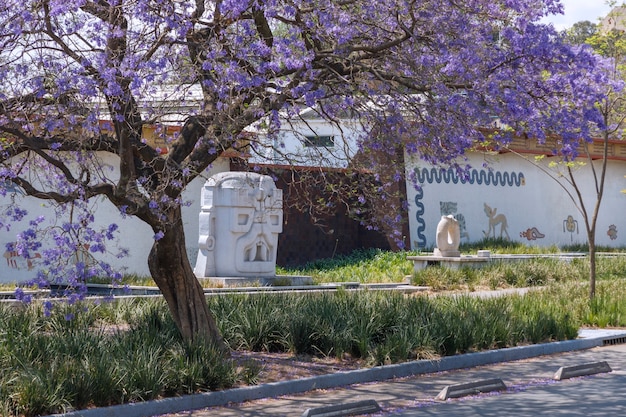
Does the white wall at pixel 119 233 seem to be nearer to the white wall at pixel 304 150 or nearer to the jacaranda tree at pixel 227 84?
the white wall at pixel 304 150

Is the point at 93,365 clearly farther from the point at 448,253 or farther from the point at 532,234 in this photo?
the point at 532,234

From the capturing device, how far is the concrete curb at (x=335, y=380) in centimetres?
991

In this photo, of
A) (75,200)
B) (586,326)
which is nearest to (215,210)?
(586,326)

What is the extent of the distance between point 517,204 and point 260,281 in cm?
1707

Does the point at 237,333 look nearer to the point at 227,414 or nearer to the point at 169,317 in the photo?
the point at 169,317

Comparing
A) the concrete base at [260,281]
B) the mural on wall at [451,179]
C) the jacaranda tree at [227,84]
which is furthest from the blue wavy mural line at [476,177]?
the jacaranda tree at [227,84]

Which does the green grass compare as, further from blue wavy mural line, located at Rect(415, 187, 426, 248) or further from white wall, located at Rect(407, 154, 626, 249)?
white wall, located at Rect(407, 154, 626, 249)

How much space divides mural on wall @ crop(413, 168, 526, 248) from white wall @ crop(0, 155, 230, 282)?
24.4ft

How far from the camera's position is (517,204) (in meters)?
37.6

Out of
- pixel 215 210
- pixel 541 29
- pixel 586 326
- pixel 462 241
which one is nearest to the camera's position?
pixel 541 29

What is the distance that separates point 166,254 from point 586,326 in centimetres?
903

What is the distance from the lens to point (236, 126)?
37.4ft

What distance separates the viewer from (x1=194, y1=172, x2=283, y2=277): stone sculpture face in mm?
23328

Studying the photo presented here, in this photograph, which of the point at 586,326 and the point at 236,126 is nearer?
the point at 236,126
